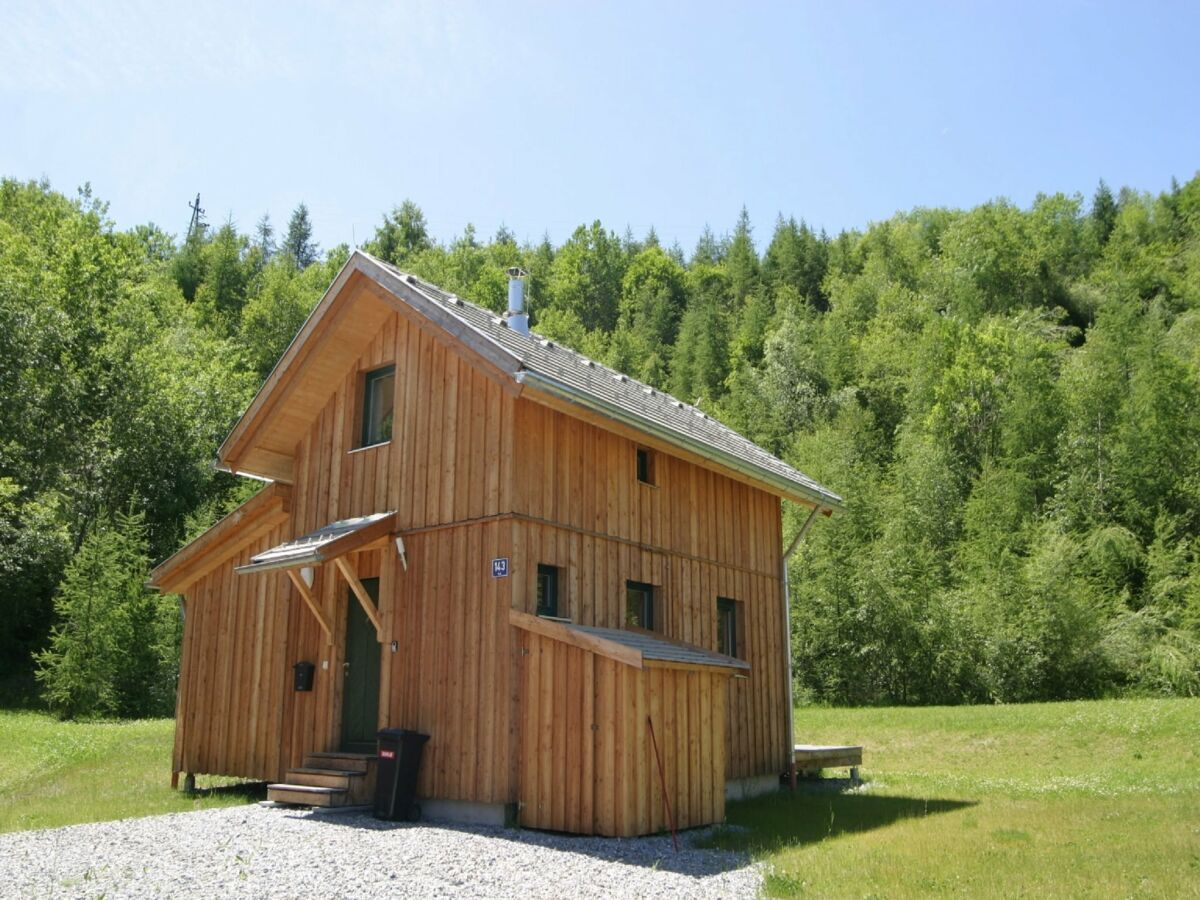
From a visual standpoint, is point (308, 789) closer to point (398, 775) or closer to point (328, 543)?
point (398, 775)

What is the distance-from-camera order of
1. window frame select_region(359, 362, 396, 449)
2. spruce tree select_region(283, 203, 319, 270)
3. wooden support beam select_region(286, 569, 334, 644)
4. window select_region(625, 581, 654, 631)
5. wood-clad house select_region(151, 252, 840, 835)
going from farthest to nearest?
spruce tree select_region(283, 203, 319, 270), window frame select_region(359, 362, 396, 449), window select_region(625, 581, 654, 631), wooden support beam select_region(286, 569, 334, 644), wood-clad house select_region(151, 252, 840, 835)

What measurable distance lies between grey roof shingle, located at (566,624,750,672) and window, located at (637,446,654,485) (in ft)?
8.24

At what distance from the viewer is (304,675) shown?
534 inches

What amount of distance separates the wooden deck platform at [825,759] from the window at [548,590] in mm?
6165

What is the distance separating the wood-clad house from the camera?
34.9 ft

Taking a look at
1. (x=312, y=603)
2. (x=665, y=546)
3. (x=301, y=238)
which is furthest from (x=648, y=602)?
(x=301, y=238)

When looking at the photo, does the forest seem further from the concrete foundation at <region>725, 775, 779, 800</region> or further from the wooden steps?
the wooden steps

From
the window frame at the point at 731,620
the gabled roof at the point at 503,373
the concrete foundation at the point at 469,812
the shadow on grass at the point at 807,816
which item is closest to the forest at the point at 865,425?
the gabled roof at the point at 503,373

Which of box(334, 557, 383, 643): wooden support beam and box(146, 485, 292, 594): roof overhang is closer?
box(334, 557, 383, 643): wooden support beam

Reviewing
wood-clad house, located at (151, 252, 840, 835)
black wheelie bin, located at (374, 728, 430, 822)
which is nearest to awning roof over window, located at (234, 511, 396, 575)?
wood-clad house, located at (151, 252, 840, 835)

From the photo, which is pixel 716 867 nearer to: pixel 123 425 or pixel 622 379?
pixel 622 379

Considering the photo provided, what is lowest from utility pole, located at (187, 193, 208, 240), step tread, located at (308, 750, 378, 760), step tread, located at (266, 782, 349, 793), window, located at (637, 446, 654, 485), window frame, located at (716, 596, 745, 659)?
step tread, located at (266, 782, 349, 793)

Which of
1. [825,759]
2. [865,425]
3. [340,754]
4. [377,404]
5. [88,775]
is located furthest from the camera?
[865,425]

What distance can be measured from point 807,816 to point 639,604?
3.41 meters
